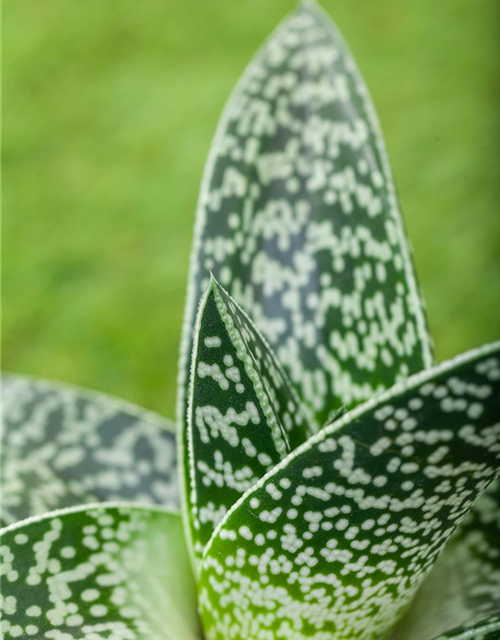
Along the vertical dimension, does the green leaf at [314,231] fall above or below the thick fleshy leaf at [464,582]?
above

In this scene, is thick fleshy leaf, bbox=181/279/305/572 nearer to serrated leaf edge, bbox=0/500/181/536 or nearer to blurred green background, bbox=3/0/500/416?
serrated leaf edge, bbox=0/500/181/536

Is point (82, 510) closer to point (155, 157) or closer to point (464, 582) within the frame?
point (464, 582)

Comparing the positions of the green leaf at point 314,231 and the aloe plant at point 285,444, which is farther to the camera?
the green leaf at point 314,231

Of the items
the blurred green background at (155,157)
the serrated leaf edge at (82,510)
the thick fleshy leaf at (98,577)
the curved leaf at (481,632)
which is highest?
the blurred green background at (155,157)

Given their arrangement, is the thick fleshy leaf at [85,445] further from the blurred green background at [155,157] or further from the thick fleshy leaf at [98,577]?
→ the blurred green background at [155,157]

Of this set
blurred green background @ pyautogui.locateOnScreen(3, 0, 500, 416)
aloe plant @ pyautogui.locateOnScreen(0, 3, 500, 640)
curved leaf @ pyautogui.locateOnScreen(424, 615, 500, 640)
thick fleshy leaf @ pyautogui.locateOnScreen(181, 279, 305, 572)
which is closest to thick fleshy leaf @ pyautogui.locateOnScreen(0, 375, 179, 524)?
aloe plant @ pyautogui.locateOnScreen(0, 3, 500, 640)

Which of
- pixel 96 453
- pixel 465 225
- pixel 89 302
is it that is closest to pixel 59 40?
pixel 89 302

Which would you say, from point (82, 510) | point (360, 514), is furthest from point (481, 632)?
point (82, 510)

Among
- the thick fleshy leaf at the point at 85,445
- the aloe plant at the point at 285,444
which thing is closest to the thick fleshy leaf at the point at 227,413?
the aloe plant at the point at 285,444

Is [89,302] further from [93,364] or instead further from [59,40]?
[59,40]
